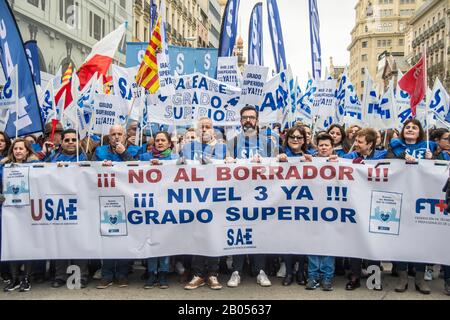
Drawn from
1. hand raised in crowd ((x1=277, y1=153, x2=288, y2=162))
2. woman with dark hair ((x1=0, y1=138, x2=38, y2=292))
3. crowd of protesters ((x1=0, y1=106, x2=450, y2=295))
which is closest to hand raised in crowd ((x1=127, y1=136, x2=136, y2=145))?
crowd of protesters ((x1=0, y1=106, x2=450, y2=295))

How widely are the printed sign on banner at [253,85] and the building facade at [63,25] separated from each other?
1489cm

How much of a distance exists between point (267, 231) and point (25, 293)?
271 centimetres

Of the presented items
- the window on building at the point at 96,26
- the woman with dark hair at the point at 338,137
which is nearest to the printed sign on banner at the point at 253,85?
the woman with dark hair at the point at 338,137

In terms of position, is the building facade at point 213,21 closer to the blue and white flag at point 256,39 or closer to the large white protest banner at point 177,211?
the blue and white flag at point 256,39

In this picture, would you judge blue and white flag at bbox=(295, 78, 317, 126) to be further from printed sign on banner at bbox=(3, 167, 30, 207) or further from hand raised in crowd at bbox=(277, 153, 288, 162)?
printed sign on banner at bbox=(3, 167, 30, 207)

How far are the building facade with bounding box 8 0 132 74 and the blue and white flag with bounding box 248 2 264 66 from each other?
11.8 m

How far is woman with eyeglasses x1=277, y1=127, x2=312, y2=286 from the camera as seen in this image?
19.6 ft

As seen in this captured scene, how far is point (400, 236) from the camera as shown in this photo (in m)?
5.76

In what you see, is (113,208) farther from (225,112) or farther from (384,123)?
(384,123)

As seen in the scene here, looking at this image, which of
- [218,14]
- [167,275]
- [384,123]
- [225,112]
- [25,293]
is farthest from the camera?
[218,14]

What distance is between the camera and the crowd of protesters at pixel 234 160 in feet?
19.3

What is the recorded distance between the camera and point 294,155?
6.21m

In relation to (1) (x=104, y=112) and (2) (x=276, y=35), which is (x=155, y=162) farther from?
(2) (x=276, y=35)

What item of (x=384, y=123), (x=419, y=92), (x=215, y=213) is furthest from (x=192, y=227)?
(x=384, y=123)
